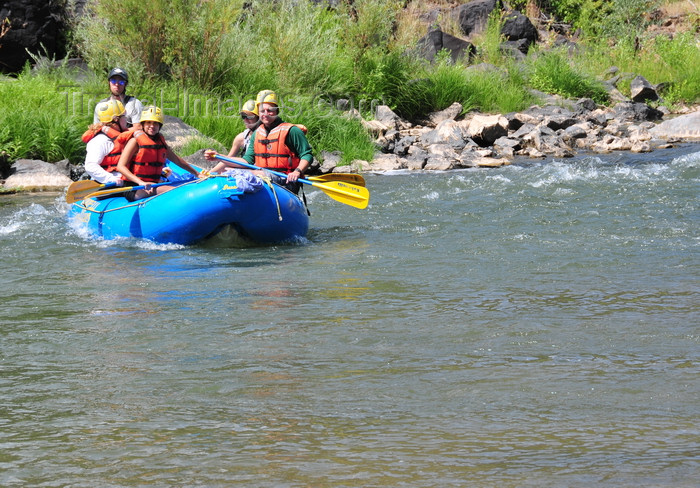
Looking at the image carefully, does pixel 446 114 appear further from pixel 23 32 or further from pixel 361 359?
pixel 361 359

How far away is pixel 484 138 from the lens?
1413 centimetres

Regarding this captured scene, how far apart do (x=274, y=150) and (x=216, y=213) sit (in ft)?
3.26

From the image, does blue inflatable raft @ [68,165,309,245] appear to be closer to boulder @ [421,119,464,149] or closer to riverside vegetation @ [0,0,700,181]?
riverside vegetation @ [0,0,700,181]

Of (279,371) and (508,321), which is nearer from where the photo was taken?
(279,371)

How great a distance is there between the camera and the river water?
297 cm

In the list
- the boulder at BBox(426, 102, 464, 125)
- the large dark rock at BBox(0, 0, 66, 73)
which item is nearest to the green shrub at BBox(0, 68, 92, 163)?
the large dark rock at BBox(0, 0, 66, 73)

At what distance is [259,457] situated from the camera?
301cm

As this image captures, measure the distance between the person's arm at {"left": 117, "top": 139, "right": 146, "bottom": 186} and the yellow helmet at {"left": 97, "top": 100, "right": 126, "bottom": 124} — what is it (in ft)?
1.33

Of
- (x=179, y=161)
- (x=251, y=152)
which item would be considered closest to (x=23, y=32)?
(x=179, y=161)

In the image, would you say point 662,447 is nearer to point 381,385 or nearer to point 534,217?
point 381,385

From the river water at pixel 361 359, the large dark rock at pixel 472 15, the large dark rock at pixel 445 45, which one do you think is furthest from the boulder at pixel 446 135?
the large dark rock at pixel 472 15

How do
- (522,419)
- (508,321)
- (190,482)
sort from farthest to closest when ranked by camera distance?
(508,321) → (522,419) → (190,482)

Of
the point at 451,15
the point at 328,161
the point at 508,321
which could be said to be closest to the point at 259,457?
the point at 508,321

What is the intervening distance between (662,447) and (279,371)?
1.62 m
